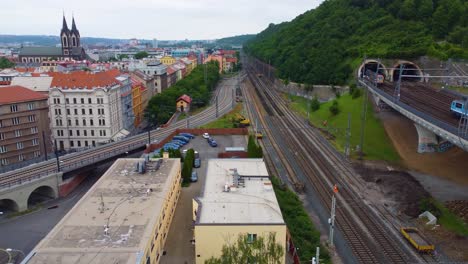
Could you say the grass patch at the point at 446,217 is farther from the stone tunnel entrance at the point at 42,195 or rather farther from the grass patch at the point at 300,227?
the stone tunnel entrance at the point at 42,195

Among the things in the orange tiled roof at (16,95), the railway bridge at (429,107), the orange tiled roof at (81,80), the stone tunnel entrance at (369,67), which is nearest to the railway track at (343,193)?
the railway bridge at (429,107)

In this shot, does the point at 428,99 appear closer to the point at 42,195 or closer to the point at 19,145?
the point at 42,195

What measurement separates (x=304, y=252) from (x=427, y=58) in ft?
213

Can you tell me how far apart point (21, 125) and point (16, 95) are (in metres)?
4.31

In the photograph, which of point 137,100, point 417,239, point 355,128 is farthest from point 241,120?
point 417,239

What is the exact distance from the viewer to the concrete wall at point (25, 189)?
136 ft

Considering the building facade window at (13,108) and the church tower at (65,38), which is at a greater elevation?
the church tower at (65,38)

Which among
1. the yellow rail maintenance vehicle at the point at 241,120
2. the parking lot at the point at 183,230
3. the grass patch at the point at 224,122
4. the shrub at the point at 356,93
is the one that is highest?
the shrub at the point at 356,93

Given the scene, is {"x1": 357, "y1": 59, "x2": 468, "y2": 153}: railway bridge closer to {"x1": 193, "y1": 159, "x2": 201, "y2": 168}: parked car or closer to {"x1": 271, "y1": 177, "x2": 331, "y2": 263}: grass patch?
{"x1": 271, "y1": 177, "x2": 331, "y2": 263}: grass patch

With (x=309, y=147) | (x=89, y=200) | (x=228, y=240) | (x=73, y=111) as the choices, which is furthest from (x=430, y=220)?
(x=73, y=111)

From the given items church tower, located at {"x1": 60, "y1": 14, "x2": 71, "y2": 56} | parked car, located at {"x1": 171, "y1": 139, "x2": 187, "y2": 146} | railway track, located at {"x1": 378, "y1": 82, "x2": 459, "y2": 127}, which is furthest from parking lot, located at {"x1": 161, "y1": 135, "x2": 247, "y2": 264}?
church tower, located at {"x1": 60, "y1": 14, "x2": 71, "y2": 56}

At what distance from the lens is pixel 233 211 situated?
27.9 meters

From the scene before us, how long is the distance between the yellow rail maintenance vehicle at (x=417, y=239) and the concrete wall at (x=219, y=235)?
12.6 m

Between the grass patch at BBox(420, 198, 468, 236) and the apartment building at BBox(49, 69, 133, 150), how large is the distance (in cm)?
5005
